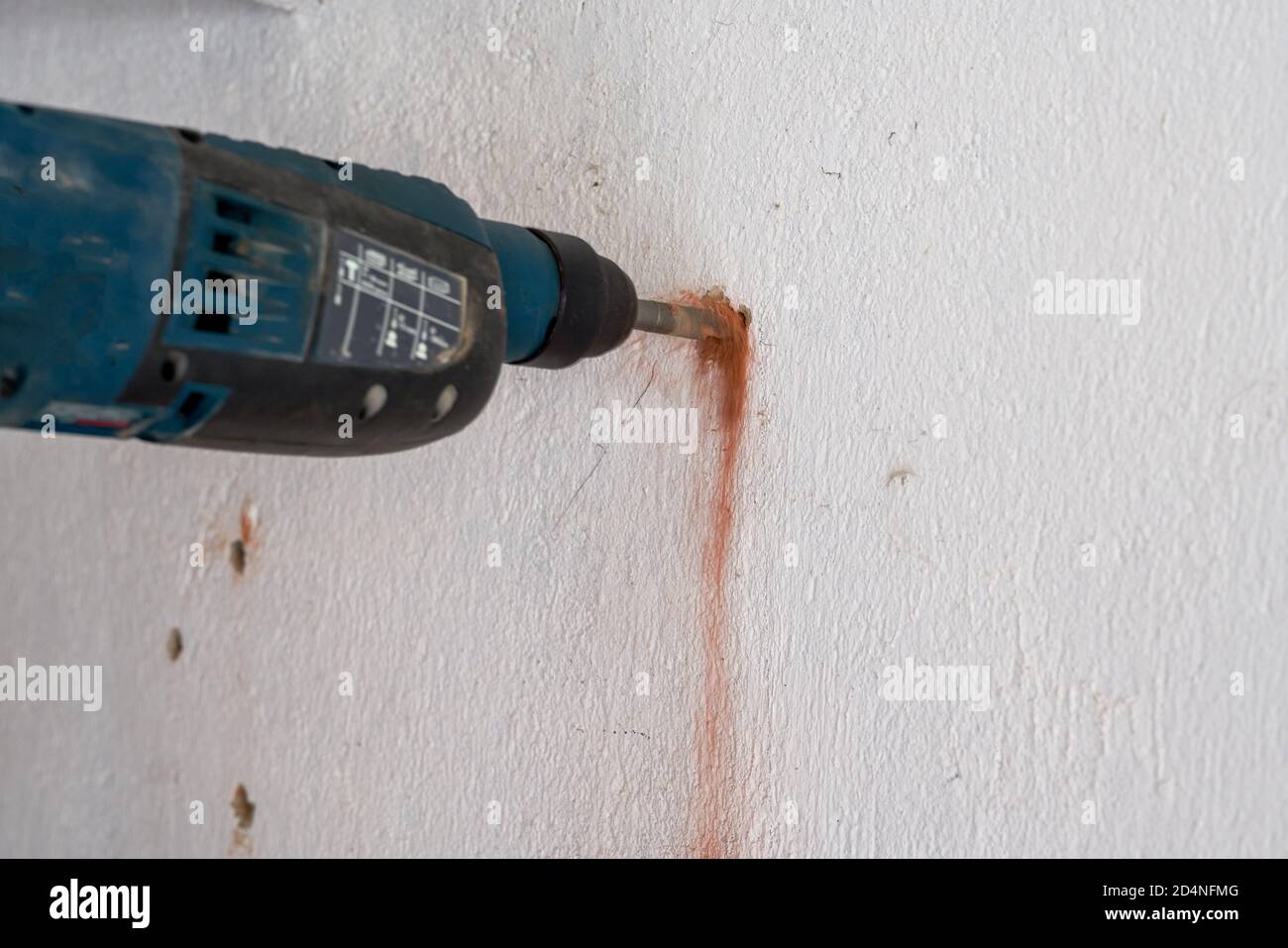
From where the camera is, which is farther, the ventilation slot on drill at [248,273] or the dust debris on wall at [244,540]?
the dust debris on wall at [244,540]

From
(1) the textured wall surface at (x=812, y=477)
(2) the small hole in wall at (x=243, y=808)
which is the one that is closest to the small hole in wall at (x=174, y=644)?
(1) the textured wall surface at (x=812, y=477)

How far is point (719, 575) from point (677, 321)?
145 millimetres

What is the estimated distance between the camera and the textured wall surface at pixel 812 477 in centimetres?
49

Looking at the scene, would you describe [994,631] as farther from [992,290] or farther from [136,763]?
[136,763]

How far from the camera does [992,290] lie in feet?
1.85

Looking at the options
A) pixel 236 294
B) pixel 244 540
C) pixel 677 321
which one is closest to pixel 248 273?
pixel 236 294

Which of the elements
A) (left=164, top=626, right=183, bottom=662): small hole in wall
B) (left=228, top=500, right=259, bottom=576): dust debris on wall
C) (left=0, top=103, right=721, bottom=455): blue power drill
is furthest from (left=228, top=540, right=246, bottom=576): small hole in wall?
(left=0, top=103, right=721, bottom=455): blue power drill

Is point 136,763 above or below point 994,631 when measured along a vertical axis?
below

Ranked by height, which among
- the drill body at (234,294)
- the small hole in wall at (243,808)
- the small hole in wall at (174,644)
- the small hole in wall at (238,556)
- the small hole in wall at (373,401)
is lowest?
the small hole in wall at (243,808)

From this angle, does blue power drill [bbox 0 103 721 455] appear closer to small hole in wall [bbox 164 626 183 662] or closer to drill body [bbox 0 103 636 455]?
drill body [bbox 0 103 636 455]

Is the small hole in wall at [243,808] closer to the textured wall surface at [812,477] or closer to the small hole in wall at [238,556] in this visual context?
the textured wall surface at [812,477]

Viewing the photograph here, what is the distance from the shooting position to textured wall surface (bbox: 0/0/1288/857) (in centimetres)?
49

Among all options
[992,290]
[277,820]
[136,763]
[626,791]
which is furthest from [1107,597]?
[136,763]
